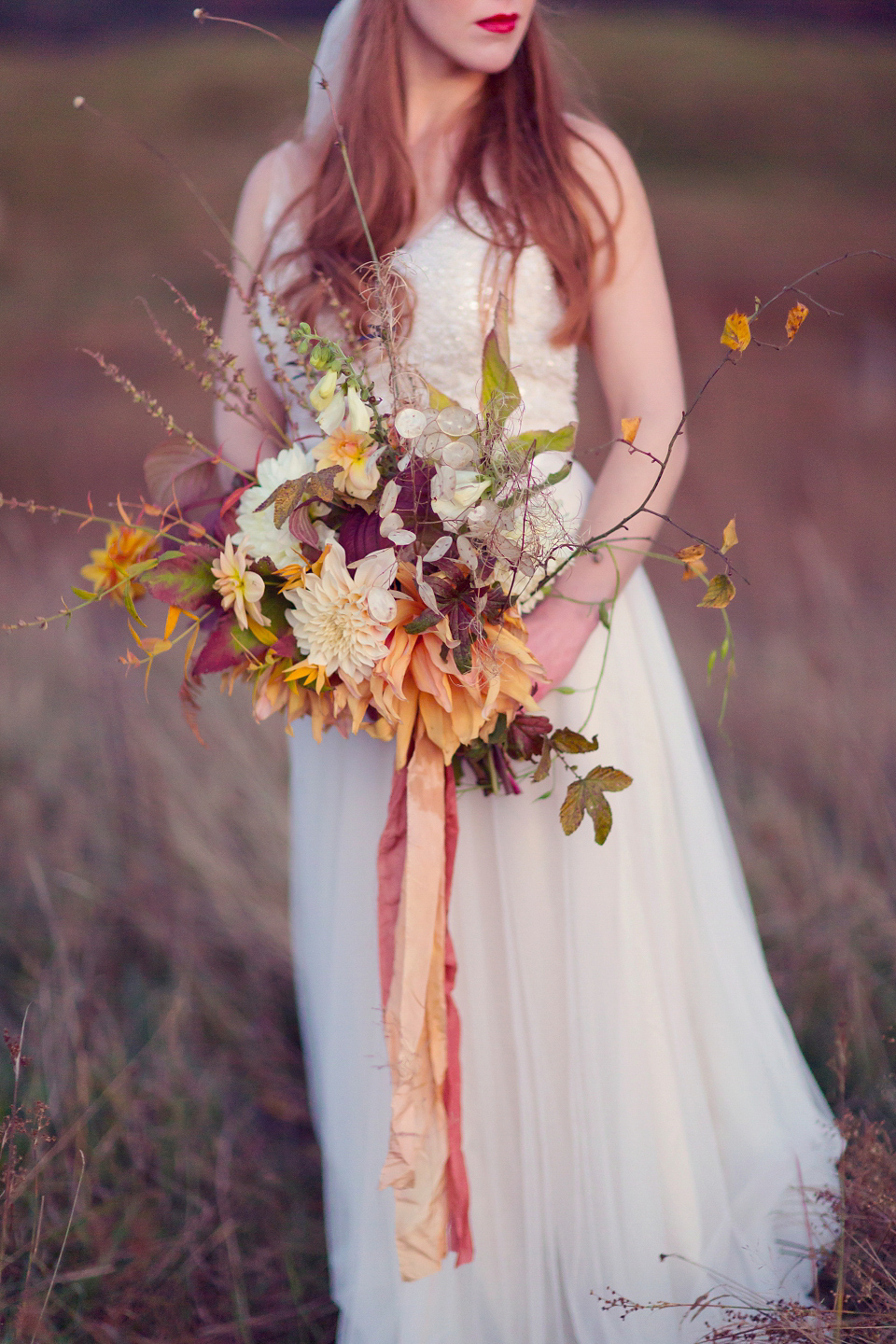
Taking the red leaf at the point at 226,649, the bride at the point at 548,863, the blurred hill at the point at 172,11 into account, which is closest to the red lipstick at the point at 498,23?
the bride at the point at 548,863

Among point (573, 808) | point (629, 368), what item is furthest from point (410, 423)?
point (629, 368)

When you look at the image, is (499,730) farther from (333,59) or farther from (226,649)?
(333,59)

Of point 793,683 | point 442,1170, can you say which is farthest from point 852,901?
point 442,1170

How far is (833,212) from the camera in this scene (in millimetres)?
3463

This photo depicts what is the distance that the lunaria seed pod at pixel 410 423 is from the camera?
2.47ft

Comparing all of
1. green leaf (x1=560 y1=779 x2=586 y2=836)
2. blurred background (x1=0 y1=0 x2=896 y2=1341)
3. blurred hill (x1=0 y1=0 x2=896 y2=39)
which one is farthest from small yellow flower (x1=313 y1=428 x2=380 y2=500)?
blurred hill (x1=0 y1=0 x2=896 y2=39)

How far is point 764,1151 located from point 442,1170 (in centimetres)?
47

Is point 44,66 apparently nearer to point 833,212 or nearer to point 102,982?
point 833,212

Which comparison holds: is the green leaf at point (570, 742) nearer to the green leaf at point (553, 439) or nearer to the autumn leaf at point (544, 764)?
the autumn leaf at point (544, 764)

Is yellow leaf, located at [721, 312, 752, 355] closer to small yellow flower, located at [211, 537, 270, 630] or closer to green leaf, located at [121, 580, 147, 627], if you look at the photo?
small yellow flower, located at [211, 537, 270, 630]

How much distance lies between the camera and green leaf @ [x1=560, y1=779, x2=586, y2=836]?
2.87 feet

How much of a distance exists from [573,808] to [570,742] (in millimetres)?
65

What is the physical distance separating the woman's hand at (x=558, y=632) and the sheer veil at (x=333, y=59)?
73 cm

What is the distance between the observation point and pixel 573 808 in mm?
884
